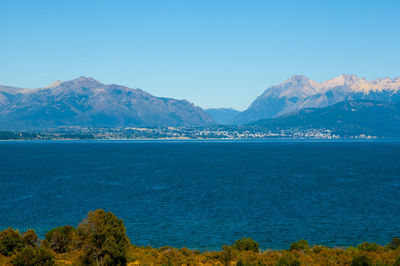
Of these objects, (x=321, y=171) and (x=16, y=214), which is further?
(x=321, y=171)

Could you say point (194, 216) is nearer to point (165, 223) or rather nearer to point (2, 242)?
point (165, 223)

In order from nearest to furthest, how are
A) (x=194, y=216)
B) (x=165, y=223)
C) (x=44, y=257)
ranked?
1. (x=44, y=257)
2. (x=165, y=223)
3. (x=194, y=216)

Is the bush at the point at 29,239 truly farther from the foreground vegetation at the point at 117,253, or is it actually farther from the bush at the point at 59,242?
the bush at the point at 59,242

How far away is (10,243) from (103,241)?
1455 cm

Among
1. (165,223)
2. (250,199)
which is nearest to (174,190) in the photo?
(250,199)

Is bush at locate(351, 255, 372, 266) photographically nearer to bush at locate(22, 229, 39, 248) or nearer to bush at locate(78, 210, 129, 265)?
bush at locate(78, 210, 129, 265)

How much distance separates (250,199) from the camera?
337 feet

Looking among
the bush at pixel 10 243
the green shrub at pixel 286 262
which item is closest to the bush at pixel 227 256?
the green shrub at pixel 286 262

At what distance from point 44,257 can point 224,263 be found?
61.3 ft

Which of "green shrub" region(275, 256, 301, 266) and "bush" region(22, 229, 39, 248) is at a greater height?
"green shrub" region(275, 256, 301, 266)

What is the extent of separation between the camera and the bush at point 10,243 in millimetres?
47812

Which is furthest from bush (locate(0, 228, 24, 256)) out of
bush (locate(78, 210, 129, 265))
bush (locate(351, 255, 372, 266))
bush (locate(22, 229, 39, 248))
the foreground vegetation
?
bush (locate(351, 255, 372, 266))

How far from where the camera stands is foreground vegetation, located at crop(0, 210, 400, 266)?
40.6 metres

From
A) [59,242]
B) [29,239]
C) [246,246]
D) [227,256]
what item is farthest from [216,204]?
[29,239]
